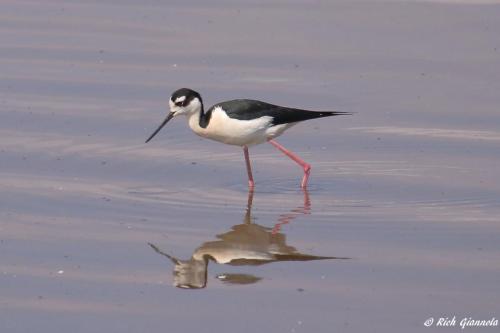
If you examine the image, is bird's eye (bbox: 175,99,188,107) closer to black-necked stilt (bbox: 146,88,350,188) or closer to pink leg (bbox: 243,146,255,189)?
black-necked stilt (bbox: 146,88,350,188)

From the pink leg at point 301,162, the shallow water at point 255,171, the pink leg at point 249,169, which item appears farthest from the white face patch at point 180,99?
the pink leg at point 301,162

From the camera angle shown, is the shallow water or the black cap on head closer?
the shallow water

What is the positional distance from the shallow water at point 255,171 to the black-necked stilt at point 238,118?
28 cm

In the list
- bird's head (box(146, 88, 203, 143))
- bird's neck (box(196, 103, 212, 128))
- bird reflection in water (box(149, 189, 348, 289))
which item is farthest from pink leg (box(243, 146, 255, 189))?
bird reflection in water (box(149, 189, 348, 289))

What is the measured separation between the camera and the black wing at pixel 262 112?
1083 centimetres

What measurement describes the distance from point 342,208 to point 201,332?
2731mm

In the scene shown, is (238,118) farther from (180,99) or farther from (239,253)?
(239,253)

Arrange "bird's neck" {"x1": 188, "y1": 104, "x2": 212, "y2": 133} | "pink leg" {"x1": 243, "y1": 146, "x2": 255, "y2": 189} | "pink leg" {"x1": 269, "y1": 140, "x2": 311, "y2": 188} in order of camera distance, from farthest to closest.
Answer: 1. "bird's neck" {"x1": 188, "y1": 104, "x2": 212, "y2": 133}
2. "pink leg" {"x1": 269, "y1": 140, "x2": 311, "y2": 188}
3. "pink leg" {"x1": 243, "y1": 146, "x2": 255, "y2": 189}

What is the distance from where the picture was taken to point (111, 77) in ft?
42.6

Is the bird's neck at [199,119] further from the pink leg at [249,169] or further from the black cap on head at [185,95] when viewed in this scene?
the pink leg at [249,169]

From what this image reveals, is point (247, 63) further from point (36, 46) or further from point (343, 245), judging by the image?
point (343, 245)

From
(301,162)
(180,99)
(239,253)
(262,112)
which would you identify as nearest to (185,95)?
(180,99)

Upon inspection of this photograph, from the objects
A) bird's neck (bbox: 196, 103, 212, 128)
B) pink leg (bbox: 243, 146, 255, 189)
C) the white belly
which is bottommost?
pink leg (bbox: 243, 146, 255, 189)

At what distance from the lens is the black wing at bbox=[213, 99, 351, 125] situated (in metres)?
10.8
